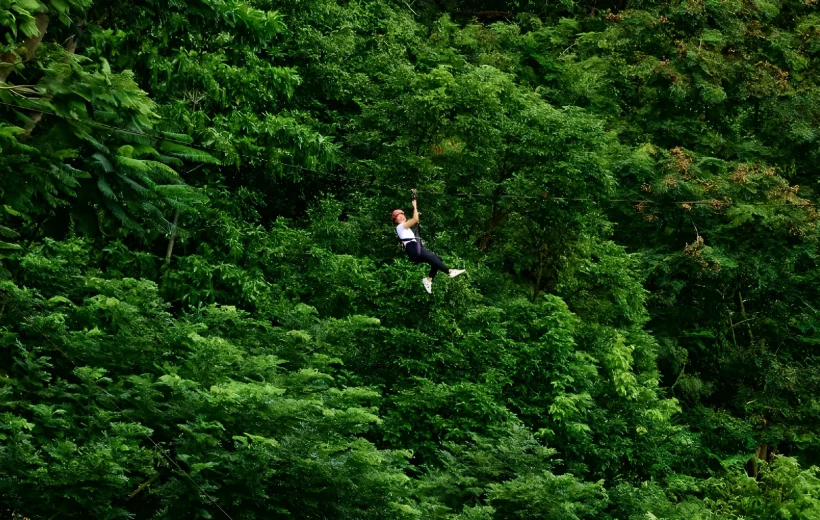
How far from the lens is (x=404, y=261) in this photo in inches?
538

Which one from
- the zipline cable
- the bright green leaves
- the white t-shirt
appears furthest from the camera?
the white t-shirt

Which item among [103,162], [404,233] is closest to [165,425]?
[404,233]

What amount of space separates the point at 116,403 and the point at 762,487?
32.9 feet

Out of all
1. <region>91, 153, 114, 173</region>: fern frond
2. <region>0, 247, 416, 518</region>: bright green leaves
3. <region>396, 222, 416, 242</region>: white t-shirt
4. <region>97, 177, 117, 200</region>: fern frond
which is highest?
<region>396, 222, 416, 242</region>: white t-shirt

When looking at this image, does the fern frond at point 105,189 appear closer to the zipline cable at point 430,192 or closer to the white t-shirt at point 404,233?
the zipline cable at point 430,192

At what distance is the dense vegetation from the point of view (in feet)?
27.1

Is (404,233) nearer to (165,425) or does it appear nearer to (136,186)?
(165,425)

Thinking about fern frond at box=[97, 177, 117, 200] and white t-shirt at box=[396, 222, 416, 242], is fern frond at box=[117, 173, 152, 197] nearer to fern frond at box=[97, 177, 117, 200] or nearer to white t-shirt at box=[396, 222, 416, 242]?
fern frond at box=[97, 177, 117, 200]

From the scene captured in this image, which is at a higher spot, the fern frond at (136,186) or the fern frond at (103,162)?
the fern frond at (103,162)

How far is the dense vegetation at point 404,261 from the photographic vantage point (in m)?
8.25

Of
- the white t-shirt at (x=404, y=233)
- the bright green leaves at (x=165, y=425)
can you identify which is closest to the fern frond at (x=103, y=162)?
the bright green leaves at (x=165, y=425)

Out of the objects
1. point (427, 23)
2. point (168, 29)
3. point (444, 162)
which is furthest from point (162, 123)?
point (427, 23)

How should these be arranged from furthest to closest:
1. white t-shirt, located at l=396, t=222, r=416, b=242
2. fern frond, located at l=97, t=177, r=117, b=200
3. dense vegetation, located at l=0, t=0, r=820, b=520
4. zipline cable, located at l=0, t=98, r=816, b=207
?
white t-shirt, located at l=396, t=222, r=416, b=242 < dense vegetation, located at l=0, t=0, r=820, b=520 < zipline cable, located at l=0, t=98, r=816, b=207 < fern frond, located at l=97, t=177, r=117, b=200

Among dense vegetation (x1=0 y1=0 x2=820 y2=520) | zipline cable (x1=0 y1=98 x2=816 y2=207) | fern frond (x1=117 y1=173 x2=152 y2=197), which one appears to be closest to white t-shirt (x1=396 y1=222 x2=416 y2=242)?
zipline cable (x1=0 y1=98 x2=816 y2=207)
